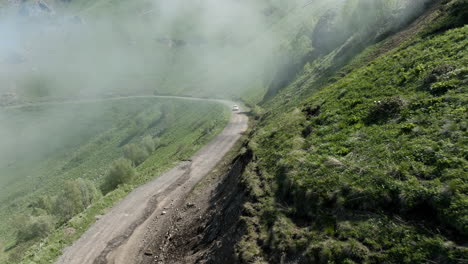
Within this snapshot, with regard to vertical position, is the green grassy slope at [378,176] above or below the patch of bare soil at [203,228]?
above

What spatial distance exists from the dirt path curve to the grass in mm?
7092

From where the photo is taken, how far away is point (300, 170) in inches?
606

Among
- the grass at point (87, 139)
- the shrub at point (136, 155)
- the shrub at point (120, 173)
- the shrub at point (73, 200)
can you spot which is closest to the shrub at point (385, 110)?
the grass at point (87, 139)

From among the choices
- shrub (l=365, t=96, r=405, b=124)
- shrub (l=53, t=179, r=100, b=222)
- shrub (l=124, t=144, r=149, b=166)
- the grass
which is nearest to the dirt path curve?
the grass

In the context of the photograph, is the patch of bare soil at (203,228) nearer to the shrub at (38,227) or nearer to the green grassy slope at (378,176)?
the green grassy slope at (378,176)

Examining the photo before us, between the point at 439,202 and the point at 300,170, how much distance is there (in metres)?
7.00

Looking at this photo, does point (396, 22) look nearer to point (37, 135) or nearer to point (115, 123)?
point (115, 123)

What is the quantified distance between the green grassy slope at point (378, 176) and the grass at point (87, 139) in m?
29.9

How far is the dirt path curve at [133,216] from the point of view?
2253 centimetres

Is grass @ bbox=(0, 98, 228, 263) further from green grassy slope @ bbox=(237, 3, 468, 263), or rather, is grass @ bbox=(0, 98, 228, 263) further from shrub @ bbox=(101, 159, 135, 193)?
→ green grassy slope @ bbox=(237, 3, 468, 263)

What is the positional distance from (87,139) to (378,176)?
529ft

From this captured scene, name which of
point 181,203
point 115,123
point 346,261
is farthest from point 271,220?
point 115,123

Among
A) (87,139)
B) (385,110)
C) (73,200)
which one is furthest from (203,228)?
(87,139)

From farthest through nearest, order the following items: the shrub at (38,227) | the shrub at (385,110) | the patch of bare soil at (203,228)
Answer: the shrub at (38,227) → the patch of bare soil at (203,228) → the shrub at (385,110)
